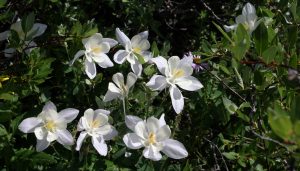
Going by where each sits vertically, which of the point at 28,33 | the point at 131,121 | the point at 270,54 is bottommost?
the point at 131,121

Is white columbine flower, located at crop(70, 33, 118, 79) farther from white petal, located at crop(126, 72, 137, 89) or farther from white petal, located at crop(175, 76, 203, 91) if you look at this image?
white petal, located at crop(175, 76, 203, 91)

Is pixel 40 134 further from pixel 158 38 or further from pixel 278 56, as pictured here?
pixel 158 38

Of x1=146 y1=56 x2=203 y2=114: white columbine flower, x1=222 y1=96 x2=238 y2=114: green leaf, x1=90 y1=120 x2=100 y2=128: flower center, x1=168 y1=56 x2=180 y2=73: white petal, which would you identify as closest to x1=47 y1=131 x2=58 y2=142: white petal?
x1=90 y1=120 x2=100 y2=128: flower center

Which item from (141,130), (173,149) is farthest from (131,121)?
(173,149)

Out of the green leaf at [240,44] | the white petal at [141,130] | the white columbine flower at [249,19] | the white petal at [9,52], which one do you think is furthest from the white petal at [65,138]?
the white columbine flower at [249,19]

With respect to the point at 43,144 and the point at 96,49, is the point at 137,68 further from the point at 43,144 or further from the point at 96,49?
the point at 43,144

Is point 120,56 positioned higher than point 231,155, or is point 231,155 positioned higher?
point 120,56

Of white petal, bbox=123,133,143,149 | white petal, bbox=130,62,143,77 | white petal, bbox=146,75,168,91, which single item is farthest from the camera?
white petal, bbox=130,62,143,77

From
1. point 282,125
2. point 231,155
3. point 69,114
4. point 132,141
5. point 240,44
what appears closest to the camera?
point 282,125
